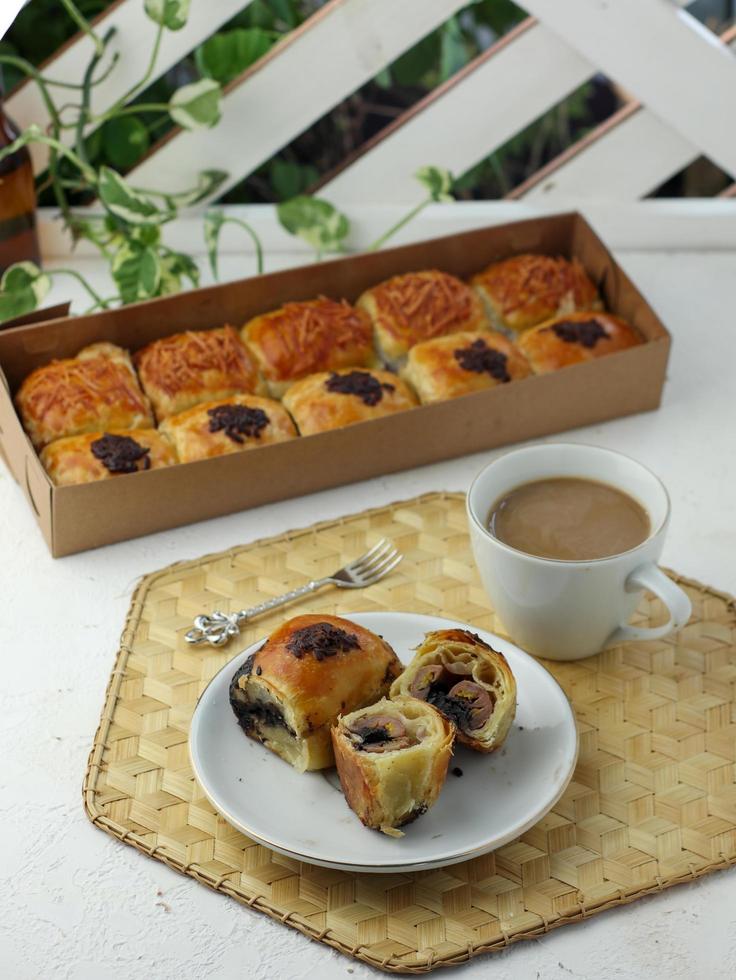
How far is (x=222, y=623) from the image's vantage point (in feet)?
3.90

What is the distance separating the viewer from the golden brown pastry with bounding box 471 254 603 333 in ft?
5.34

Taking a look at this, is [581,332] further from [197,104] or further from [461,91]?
[197,104]

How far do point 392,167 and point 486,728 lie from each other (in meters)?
1.20

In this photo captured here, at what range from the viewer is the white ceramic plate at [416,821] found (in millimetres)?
920

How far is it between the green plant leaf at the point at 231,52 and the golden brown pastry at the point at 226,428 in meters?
0.69

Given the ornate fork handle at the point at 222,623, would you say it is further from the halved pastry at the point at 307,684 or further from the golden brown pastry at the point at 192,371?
the golden brown pastry at the point at 192,371

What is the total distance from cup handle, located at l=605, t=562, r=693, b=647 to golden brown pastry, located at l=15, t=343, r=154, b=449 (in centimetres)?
65

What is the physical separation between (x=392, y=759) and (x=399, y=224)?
118 centimetres

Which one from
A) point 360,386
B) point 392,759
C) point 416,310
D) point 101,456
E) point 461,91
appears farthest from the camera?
point 461,91

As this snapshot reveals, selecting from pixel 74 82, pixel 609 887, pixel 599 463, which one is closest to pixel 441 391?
pixel 599 463

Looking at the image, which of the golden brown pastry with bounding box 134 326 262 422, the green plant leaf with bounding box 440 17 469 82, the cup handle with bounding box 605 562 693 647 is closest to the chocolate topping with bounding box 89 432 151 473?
the golden brown pastry with bounding box 134 326 262 422

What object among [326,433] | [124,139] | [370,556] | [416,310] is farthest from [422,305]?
[124,139]

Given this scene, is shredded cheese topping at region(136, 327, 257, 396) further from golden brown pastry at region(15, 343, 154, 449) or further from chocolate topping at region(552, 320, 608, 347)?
chocolate topping at region(552, 320, 608, 347)

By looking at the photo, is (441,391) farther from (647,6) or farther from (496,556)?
(647,6)
